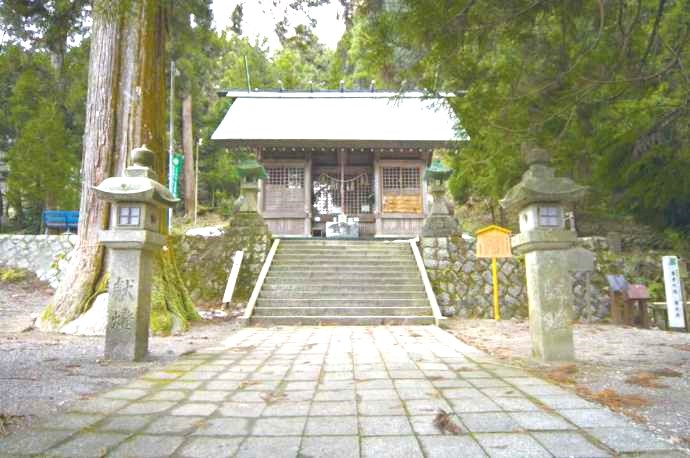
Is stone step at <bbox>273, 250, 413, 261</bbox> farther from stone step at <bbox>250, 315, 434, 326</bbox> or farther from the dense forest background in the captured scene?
the dense forest background

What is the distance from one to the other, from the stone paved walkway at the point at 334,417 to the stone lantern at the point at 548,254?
2.04ft

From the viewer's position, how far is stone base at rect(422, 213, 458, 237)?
9.59 meters

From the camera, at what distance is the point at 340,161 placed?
48.2 ft

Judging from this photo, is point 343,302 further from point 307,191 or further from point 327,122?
point 327,122

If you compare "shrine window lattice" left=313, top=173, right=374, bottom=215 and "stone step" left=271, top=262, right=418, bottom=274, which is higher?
"shrine window lattice" left=313, top=173, right=374, bottom=215

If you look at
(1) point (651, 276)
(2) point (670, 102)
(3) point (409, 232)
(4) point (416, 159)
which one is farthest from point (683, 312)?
(4) point (416, 159)

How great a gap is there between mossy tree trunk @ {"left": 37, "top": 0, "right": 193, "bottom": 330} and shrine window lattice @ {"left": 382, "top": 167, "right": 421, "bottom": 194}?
337 inches

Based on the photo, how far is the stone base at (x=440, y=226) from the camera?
959 centimetres

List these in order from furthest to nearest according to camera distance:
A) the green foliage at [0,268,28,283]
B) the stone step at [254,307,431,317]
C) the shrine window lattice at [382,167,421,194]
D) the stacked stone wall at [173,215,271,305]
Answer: the shrine window lattice at [382,167,421,194], the green foliage at [0,268,28,283], the stacked stone wall at [173,215,271,305], the stone step at [254,307,431,317]

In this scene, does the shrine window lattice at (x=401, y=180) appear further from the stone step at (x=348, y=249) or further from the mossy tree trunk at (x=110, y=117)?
the mossy tree trunk at (x=110, y=117)

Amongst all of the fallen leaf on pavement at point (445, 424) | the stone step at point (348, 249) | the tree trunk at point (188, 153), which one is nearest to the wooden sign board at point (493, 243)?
the stone step at point (348, 249)


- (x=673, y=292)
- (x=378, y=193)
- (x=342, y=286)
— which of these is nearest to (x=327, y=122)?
(x=378, y=193)

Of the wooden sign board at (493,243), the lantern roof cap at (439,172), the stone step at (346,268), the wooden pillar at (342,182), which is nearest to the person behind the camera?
the wooden sign board at (493,243)

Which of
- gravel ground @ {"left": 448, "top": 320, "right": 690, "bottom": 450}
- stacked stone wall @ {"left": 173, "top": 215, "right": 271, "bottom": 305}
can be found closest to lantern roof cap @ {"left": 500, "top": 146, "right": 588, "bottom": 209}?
gravel ground @ {"left": 448, "top": 320, "right": 690, "bottom": 450}
